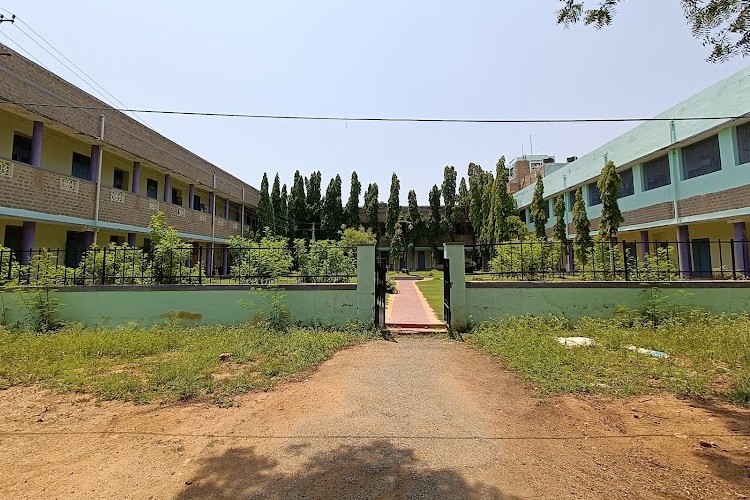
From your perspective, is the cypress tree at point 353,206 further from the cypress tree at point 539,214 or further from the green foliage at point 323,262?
the green foliage at point 323,262

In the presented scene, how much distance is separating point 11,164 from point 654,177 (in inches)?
923

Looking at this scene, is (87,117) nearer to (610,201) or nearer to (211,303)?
(211,303)

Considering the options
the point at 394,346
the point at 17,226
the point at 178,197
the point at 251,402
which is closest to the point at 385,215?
the point at 178,197

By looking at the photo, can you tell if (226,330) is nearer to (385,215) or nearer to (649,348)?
(649,348)

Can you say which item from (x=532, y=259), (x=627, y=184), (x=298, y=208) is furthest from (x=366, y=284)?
(x=298, y=208)

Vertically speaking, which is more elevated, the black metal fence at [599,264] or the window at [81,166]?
the window at [81,166]

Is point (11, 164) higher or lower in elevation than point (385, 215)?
lower

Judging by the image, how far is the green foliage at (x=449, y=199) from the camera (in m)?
37.3

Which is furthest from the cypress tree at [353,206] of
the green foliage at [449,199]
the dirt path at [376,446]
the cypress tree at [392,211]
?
the dirt path at [376,446]

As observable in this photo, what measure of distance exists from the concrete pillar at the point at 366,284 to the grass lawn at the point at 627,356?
212 centimetres

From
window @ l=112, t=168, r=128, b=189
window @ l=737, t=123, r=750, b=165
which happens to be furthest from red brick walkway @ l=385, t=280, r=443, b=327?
window @ l=112, t=168, r=128, b=189

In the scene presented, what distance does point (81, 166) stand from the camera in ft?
45.9

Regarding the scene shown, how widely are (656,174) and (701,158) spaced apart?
8.17ft

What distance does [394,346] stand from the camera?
23.5 ft
